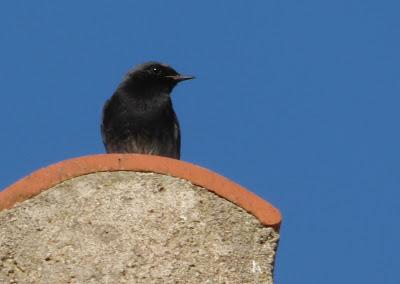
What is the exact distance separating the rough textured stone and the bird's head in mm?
4000

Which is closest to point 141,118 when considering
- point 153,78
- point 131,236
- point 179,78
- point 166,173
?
point 153,78

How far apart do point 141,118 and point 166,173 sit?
141 inches

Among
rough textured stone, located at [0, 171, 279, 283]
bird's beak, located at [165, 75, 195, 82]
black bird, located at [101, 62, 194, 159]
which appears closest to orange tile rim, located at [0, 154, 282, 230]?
rough textured stone, located at [0, 171, 279, 283]

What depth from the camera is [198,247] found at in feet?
16.9

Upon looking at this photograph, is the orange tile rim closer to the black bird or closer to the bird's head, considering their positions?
the black bird

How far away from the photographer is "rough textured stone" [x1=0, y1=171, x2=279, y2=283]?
196 inches

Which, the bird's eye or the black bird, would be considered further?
the bird's eye

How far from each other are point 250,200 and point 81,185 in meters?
0.83

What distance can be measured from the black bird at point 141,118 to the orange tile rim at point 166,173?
333 cm

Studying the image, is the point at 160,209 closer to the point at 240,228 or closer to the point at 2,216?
the point at 240,228

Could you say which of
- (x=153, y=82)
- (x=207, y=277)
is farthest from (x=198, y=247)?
(x=153, y=82)

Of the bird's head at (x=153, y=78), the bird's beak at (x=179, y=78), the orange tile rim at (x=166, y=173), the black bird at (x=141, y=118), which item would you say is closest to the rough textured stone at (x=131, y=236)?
the orange tile rim at (x=166, y=173)

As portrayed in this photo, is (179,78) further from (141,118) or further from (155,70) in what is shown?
(141,118)

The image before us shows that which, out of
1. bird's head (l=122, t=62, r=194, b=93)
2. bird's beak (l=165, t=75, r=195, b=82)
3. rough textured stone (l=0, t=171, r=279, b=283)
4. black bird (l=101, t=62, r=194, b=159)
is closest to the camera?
rough textured stone (l=0, t=171, r=279, b=283)
